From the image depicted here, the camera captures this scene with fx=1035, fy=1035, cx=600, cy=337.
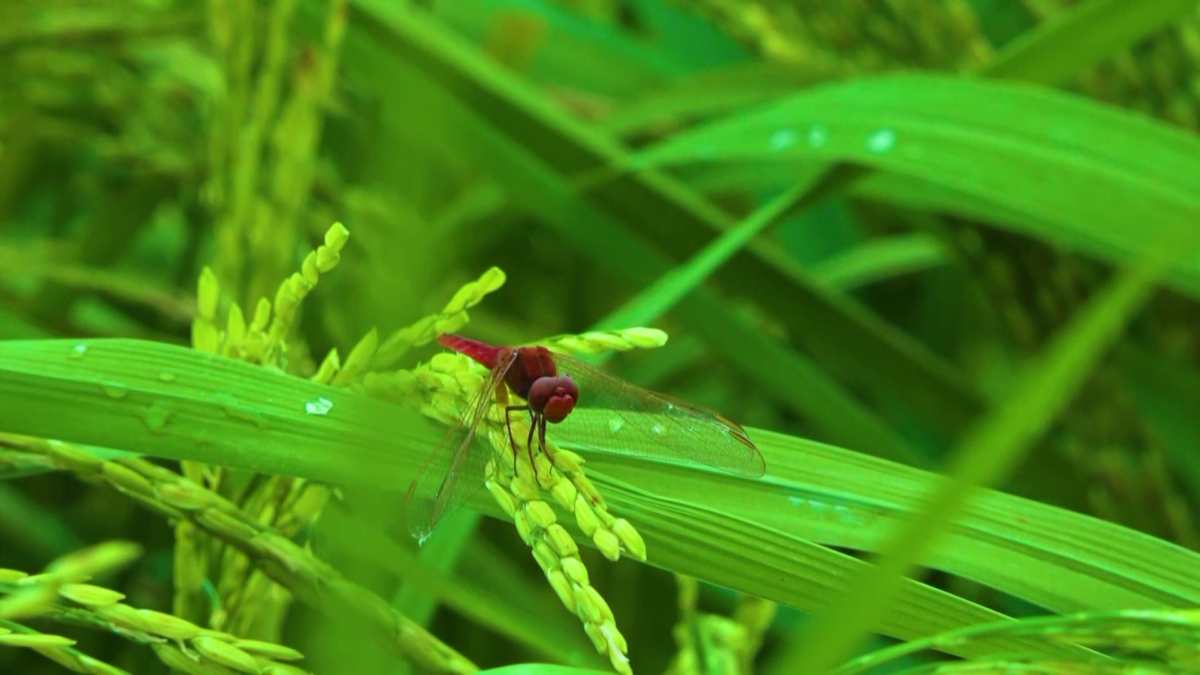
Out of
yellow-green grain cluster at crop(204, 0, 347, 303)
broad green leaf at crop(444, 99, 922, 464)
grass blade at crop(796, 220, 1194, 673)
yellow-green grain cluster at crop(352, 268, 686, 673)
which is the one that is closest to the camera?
grass blade at crop(796, 220, 1194, 673)

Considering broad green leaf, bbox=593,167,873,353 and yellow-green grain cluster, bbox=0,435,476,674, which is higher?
broad green leaf, bbox=593,167,873,353

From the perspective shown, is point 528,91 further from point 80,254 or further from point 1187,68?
point 1187,68

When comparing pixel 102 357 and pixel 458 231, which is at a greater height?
pixel 458 231

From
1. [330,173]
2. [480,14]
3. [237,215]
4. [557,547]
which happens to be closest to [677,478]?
[557,547]

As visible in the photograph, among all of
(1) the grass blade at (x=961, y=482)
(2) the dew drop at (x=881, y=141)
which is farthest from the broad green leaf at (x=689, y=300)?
(1) the grass blade at (x=961, y=482)

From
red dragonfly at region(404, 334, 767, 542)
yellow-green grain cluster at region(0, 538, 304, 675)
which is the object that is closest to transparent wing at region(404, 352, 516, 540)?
red dragonfly at region(404, 334, 767, 542)

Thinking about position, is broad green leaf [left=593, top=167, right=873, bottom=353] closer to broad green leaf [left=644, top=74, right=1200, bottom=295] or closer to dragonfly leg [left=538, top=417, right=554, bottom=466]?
broad green leaf [left=644, top=74, right=1200, bottom=295]
